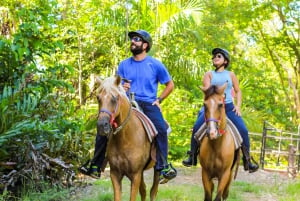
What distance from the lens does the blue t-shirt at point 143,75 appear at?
20.4 ft

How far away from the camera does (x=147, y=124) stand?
19.5 feet

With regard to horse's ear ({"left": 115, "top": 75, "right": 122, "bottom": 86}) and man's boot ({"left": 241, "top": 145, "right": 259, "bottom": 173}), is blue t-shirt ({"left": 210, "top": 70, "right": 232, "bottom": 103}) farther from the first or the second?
horse's ear ({"left": 115, "top": 75, "right": 122, "bottom": 86})

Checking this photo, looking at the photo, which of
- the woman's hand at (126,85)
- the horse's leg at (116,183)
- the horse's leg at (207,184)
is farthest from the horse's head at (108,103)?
the horse's leg at (207,184)

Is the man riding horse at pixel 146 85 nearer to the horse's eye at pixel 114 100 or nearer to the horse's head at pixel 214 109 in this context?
the horse's head at pixel 214 109

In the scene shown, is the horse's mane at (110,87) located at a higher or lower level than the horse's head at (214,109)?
higher

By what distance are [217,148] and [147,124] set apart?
3.78ft

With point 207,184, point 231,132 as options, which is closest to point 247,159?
point 231,132

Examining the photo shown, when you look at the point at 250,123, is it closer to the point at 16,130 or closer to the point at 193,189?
the point at 193,189

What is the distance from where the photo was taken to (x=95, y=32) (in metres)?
15.3

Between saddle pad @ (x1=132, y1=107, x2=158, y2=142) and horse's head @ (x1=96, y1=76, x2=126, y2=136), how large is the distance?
57 cm

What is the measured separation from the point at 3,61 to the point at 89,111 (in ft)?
18.2

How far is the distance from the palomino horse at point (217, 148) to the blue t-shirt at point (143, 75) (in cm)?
67

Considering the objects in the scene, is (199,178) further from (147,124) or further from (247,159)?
(147,124)

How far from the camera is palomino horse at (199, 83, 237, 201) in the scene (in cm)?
603
